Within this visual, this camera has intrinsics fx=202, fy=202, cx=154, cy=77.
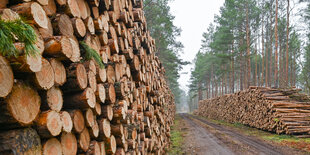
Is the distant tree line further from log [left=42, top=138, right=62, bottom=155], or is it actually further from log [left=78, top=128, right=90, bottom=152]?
log [left=42, top=138, right=62, bottom=155]

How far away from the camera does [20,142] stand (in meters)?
1.33

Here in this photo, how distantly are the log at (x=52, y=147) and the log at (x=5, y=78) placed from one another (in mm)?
558

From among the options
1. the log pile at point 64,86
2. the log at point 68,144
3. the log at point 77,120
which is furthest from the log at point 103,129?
the log at point 68,144

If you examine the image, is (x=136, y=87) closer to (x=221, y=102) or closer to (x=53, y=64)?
(x=53, y=64)

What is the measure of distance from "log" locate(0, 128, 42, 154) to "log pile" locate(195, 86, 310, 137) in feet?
35.5

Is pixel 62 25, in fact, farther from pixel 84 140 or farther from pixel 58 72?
pixel 84 140

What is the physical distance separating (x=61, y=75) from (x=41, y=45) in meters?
0.36

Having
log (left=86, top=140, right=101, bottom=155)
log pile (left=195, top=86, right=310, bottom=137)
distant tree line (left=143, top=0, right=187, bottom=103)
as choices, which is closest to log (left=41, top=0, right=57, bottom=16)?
log (left=86, top=140, right=101, bottom=155)

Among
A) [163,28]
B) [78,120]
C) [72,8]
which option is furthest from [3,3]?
[163,28]

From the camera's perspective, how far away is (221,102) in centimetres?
1991

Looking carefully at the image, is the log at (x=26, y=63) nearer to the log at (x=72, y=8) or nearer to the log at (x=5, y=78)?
the log at (x=5, y=78)

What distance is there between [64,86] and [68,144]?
541 millimetres

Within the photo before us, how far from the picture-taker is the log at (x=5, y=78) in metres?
1.16

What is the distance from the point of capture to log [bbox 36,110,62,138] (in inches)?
59.0
